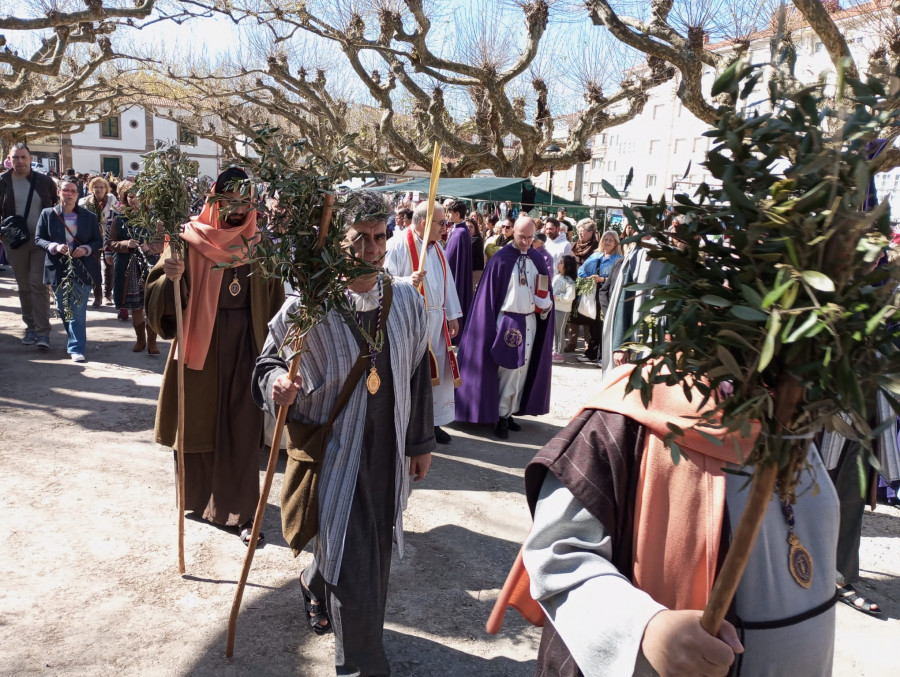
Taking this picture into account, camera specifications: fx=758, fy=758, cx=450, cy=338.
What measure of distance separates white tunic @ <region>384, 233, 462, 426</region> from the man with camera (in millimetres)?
4686

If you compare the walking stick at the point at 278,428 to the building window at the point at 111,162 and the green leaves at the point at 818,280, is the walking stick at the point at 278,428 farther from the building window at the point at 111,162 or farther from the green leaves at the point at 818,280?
the building window at the point at 111,162

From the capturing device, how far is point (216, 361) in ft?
14.2

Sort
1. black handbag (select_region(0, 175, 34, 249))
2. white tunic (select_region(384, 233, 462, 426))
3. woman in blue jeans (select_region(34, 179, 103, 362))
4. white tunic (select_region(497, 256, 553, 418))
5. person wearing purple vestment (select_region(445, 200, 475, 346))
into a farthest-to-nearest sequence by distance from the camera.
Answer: black handbag (select_region(0, 175, 34, 249)) < woman in blue jeans (select_region(34, 179, 103, 362)) < person wearing purple vestment (select_region(445, 200, 475, 346)) < white tunic (select_region(497, 256, 553, 418)) < white tunic (select_region(384, 233, 462, 426))

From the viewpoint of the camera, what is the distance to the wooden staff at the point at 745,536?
1.32 m

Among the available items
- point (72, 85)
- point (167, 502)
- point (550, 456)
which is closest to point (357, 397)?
point (550, 456)

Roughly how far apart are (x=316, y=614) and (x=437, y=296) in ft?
10.7

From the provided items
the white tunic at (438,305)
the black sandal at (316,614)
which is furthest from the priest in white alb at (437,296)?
the black sandal at (316,614)

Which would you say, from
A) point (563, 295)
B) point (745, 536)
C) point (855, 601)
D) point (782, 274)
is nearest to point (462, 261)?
point (563, 295)

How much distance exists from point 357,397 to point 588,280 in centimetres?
770

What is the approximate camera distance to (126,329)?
1034 cm

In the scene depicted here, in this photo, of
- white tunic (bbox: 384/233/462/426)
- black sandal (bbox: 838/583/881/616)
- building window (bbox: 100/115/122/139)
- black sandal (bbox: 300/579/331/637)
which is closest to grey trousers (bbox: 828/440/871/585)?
black sandal (bbox: 838/583/881/616)

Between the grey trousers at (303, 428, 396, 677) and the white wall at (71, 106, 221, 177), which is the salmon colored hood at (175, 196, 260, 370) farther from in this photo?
the white wall at (71, 106, 221, 177)

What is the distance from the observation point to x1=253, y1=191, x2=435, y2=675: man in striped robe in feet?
9.80

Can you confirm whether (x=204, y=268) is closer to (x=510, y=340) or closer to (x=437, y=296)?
(x=437, y=296)
